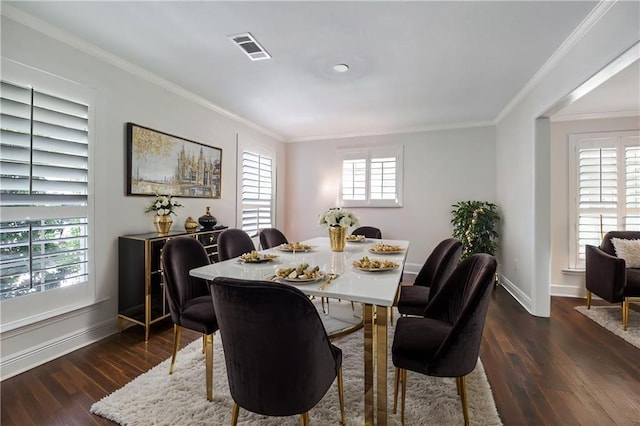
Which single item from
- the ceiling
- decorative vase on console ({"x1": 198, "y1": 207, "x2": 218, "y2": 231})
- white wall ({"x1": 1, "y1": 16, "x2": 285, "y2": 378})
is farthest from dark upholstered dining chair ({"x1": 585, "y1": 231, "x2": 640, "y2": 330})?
white wall ({"x1": 1, "y1": 16, "x2": 285, "y2": 378})

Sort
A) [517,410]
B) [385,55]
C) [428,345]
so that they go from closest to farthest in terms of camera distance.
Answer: [428,345]
[517,410]
[385,55]

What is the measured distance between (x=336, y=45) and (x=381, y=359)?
2414mm

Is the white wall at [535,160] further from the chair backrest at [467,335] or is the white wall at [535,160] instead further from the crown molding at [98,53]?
the crown molding at [98,53]

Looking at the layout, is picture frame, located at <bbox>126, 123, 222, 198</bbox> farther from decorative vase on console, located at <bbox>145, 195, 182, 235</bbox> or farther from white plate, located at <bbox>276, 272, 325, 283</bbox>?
white plate, located at <bbox>276, 272, 325, 283</bbox>

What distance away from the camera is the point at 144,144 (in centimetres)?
306

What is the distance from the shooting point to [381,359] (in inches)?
56.6

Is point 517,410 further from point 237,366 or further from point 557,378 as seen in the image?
point 237,366

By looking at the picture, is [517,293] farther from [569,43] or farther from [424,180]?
[569,43]

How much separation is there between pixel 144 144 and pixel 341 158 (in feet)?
11.3

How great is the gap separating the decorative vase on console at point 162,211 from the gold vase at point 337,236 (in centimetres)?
176

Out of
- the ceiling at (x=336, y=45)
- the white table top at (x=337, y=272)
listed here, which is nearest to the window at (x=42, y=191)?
the ceiling at (x=336, y=45)

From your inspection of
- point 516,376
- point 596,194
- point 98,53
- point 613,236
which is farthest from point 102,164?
point 596,194

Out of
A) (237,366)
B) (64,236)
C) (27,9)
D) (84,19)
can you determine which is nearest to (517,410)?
(237,366)

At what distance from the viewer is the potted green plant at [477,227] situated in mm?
4336
